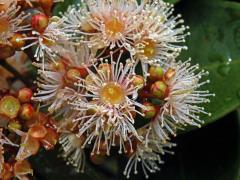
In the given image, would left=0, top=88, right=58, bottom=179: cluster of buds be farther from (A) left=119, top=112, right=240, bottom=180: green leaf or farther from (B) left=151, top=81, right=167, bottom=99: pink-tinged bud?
(A) left=119, top=112, right=240, bottom=180: green leaf

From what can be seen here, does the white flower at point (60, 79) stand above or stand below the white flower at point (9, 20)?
below

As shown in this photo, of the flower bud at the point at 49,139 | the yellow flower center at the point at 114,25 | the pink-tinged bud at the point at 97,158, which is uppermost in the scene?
the yellow flower center at the point at 114,25

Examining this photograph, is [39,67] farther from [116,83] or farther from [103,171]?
[103,171]

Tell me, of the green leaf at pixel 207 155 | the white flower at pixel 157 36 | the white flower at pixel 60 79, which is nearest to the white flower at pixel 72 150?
the white flower at pixel 60 79

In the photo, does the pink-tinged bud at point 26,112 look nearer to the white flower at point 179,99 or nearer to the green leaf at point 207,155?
the white flower at point 179,99

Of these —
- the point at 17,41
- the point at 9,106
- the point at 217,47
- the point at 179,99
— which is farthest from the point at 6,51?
the point at 217,47

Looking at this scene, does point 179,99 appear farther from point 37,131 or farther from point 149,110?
point 37,131

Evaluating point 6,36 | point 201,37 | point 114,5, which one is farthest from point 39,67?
point 201,37
